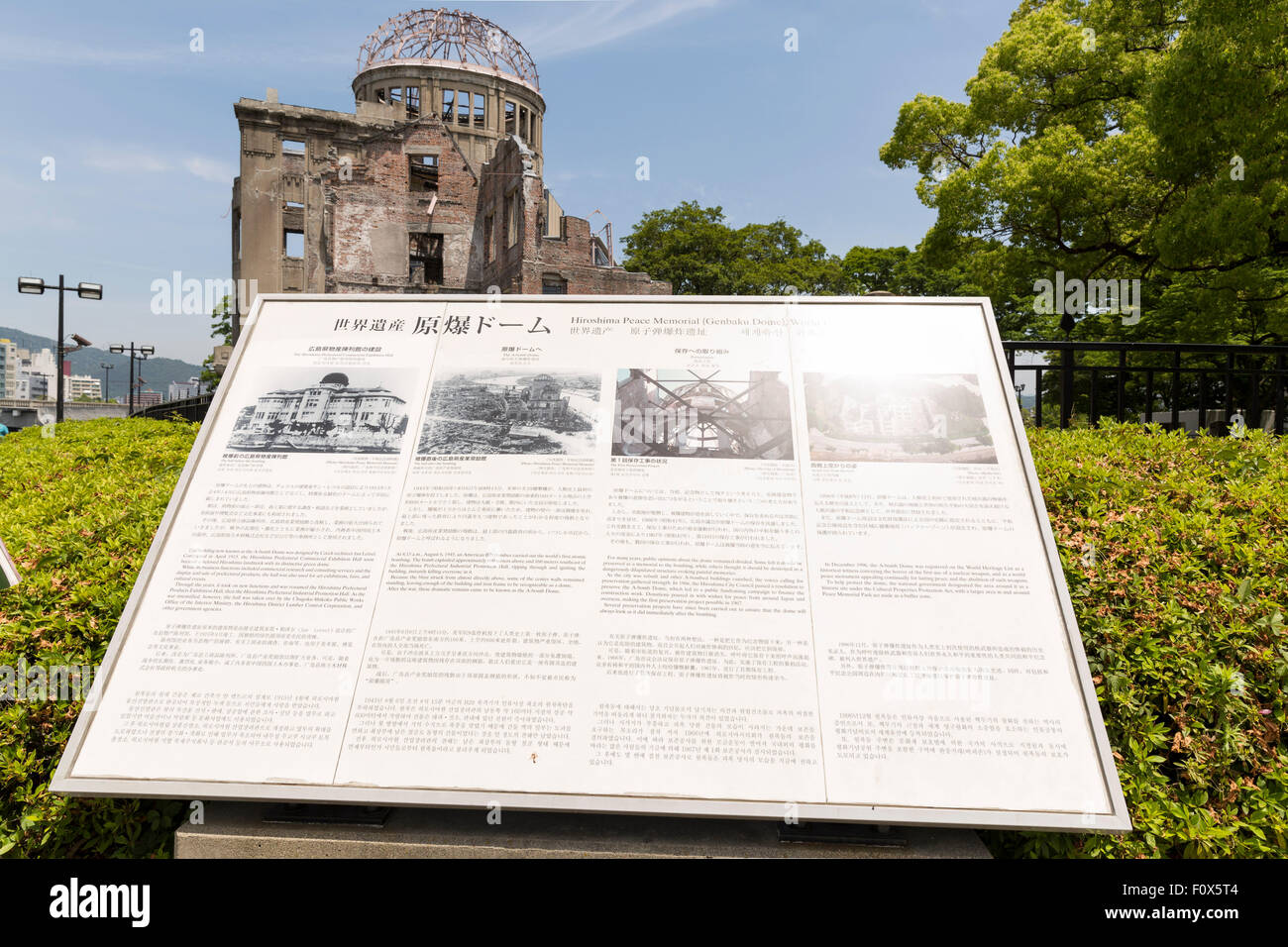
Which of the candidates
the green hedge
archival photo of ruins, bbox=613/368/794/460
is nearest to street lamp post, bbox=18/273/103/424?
the green hedge

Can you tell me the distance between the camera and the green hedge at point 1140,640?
8.09 ft

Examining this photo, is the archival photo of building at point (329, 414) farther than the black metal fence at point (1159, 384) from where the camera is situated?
No

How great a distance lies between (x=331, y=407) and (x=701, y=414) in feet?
5.03

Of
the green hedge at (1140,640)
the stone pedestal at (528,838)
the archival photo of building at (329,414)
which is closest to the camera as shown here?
the stone pedestal at (528,838)

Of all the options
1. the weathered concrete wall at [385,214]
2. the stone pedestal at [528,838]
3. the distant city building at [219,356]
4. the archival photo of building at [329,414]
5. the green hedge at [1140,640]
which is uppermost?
the weathered concrete wall at [385,214]

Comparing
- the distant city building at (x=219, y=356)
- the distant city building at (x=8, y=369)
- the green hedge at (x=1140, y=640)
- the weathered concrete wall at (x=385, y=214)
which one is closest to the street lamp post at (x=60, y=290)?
the weathered concrete wall at (x=385, y=214)

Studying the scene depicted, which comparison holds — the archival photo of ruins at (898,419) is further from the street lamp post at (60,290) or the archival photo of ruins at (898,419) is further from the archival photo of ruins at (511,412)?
the street lamp post at (60,290)

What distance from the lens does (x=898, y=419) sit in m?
2.84

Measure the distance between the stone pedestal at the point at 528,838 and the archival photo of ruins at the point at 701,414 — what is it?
4.24 ft

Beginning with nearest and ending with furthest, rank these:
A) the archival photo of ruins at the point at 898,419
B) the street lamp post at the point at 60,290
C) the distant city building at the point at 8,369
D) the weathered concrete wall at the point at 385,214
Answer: the archival photo of ruins at the point at 898,419 < the street lamp post at the point at 60,290 < the weathered concrete wall at the point at 385,214 < the distant city building at the point at 8,369

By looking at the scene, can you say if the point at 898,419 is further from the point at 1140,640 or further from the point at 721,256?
the point at 721,256

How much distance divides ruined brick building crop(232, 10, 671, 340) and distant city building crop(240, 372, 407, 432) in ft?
68.9

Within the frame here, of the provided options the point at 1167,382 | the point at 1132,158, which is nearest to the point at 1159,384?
the point at 1167,382

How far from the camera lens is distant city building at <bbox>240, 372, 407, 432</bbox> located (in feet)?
9.61
